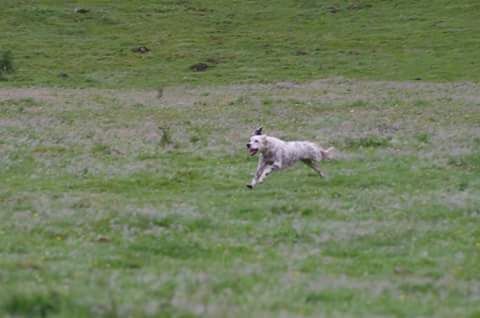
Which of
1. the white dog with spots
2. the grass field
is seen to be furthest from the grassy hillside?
the white dog with spots

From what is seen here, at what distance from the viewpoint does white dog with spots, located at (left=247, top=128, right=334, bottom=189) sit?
21.3m

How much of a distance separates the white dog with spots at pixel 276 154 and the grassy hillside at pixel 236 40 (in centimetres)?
3800

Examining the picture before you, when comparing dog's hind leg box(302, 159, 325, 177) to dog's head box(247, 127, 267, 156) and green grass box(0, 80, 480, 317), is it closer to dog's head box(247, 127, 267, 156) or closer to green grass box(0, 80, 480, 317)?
green grass box(0, 80, 480, 317)

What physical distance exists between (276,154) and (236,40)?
58.8 meters

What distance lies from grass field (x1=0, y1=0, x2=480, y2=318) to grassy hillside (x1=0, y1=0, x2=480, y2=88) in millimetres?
898

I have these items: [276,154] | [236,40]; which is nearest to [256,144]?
[276,154]

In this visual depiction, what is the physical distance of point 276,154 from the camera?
21.6m

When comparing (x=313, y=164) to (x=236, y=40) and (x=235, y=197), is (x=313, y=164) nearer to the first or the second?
(x=235, y=197)

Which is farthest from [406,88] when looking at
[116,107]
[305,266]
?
[305,266]

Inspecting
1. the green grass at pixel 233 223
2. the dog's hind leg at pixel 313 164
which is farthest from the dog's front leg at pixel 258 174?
the dog's hind leg at pixel 313 164

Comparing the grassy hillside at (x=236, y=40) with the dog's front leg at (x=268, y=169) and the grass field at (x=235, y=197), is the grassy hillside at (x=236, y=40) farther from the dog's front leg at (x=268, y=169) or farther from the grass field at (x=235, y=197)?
the dog's front leg at (x=268, y=169)

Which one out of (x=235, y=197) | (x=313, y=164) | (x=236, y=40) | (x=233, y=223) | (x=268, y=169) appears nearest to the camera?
(x=233, y=223)

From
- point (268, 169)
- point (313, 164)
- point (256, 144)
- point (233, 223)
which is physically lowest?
point (313, 164)

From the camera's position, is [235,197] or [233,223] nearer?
[233,223]
